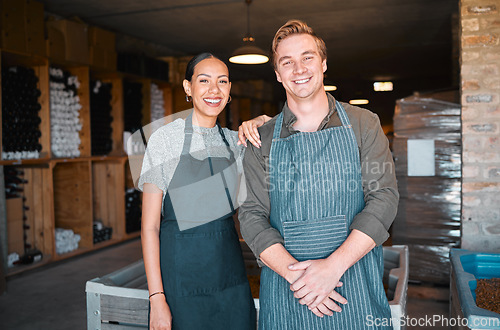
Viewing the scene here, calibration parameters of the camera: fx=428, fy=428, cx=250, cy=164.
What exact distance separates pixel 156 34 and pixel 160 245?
543 cm

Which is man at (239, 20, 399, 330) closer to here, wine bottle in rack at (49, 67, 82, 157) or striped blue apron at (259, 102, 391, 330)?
striped blue apron at (259, 102, 391, 330)

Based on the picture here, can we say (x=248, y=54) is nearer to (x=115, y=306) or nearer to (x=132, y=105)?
(x=132, y=105)

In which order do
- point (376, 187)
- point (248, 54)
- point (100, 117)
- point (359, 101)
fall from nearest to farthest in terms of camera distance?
1. point (376, 187)
2. point (248, 54)
3. point (100, 117)
4. point (359, 101)

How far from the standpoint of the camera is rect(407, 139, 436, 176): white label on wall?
3.80m

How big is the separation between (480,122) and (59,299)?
A: 363cm

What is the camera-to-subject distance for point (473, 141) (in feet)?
9.99

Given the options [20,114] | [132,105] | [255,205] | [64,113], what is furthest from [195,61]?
[132,105]

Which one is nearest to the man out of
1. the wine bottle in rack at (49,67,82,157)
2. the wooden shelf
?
the wooden shelf

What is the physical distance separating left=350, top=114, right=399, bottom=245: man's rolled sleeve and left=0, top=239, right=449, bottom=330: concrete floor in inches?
82.4

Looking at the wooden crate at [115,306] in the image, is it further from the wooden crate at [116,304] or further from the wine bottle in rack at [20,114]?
the wine bottle in rack at [20,114]

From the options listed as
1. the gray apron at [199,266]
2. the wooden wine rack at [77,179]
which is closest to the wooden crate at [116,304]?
the gray apron at [199,266]

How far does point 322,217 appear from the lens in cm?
139

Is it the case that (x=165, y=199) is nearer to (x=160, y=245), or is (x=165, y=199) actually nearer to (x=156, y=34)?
(x=160, y=245)

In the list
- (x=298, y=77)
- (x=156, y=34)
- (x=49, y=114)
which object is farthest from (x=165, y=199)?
(x=156, y=34)
